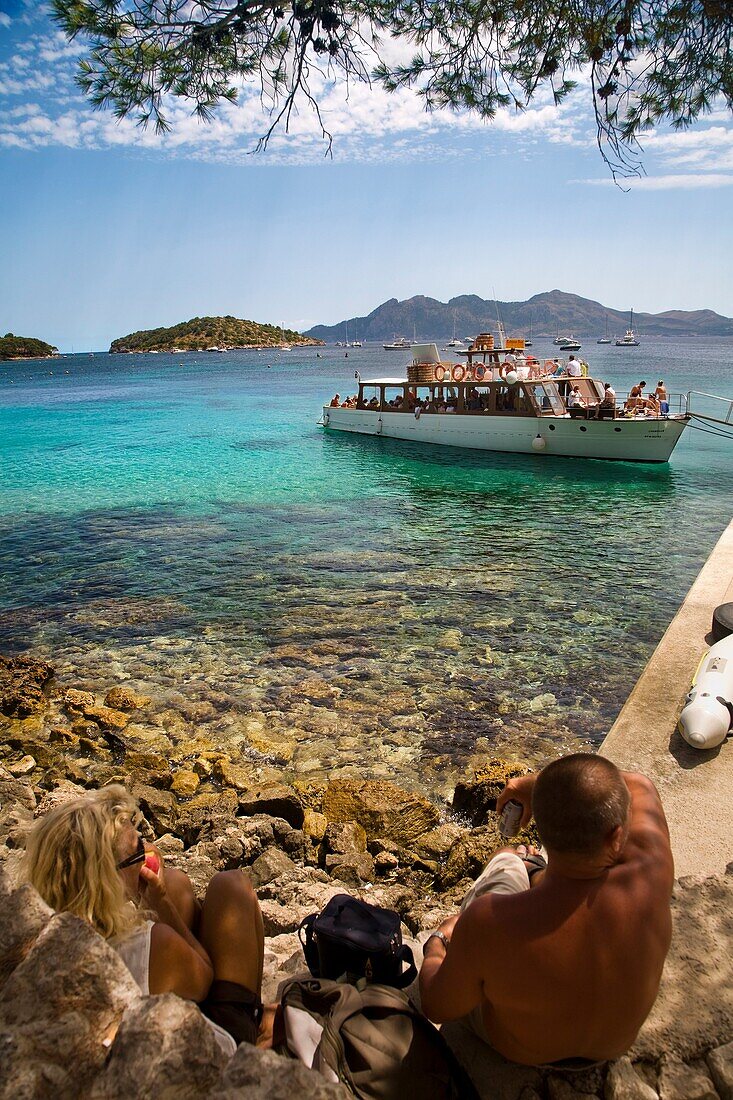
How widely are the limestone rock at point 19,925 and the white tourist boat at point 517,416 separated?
22.6m

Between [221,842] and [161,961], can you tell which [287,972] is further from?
[221,842]

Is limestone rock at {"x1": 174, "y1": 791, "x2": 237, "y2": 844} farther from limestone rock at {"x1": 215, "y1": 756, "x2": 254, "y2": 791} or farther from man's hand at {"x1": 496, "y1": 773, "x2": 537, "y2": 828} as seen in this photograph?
man's hand at {"x1": 496, "y1": 773, "x2": 537, "y2": 828}

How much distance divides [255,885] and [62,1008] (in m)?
2.99

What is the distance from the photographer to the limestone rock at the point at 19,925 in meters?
1.56

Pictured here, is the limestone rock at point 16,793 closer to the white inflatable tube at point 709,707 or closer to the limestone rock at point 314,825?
the limestone rock at point 314,825

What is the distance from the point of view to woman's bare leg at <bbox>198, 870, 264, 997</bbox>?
9.06ft

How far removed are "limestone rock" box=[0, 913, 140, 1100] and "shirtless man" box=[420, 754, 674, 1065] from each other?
1.21 metres

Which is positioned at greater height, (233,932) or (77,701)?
(233,932)

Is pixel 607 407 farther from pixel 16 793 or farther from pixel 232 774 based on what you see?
pixel 16 793

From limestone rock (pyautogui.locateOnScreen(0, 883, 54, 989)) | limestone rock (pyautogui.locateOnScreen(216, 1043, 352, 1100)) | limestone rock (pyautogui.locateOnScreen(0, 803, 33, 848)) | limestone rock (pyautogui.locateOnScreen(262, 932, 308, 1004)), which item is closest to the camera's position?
limestone rock (pyautogui.locateOnScreen(216, 1043, 352, 1100))

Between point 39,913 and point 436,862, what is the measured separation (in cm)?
360

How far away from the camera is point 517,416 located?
25078 mm

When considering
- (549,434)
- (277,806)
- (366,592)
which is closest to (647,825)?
(277,806)

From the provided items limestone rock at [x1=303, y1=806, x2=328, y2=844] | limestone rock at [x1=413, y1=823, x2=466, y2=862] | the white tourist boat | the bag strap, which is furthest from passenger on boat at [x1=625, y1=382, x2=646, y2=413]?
the bag strap
